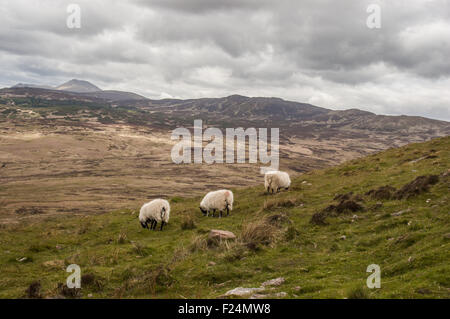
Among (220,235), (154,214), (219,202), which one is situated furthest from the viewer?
(219,202)

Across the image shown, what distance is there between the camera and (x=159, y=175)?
63.0 meters

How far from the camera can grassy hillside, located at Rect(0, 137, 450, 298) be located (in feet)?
25.5

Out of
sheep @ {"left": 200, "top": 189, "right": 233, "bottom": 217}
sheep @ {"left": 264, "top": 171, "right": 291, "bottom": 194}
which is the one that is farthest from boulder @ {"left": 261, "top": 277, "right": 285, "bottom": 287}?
sheep @ {"left": 264, "top": 171, "right": 291, "bottom": 194}

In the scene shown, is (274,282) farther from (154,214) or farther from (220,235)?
(154,214)

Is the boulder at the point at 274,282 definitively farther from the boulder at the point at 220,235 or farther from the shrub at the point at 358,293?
the boulder at the point at 220,235

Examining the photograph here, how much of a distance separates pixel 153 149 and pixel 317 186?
263 ft

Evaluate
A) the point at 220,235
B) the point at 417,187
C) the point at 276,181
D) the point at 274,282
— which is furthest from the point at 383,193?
the point at 274,282

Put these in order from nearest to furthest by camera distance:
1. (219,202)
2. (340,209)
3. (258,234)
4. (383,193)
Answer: (258,234) → (340,209) → (383,193) → (219,202)

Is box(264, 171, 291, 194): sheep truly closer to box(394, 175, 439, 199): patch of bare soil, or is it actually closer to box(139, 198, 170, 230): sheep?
box(139, 198, 170, 230): sheep

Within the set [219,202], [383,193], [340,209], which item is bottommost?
[219,202]

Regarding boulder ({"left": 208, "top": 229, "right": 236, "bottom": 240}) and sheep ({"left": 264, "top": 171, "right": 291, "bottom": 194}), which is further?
sheep ({"left": 264, "top": 171, "right": 291, "bottom": 194})

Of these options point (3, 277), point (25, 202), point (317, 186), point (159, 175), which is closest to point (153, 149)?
point (159, 175)

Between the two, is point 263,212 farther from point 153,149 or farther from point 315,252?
point 153,149

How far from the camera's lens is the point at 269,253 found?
37.0 ft
